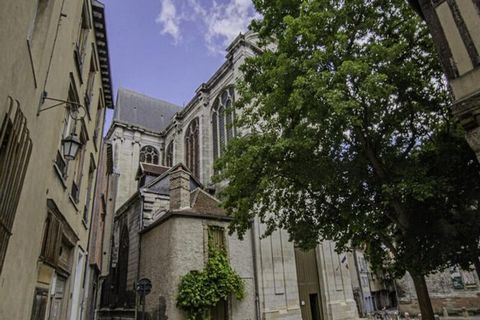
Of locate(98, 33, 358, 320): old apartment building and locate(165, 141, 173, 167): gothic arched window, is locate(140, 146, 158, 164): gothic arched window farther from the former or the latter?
locate(98, 33, 358, 320): old apartment building

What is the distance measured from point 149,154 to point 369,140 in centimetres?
3071

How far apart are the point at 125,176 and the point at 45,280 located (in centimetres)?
2836

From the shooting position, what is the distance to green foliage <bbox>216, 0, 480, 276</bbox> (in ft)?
25.4

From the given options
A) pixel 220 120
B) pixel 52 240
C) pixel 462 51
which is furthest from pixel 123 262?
pixel 462 51

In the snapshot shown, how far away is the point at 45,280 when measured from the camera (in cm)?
583

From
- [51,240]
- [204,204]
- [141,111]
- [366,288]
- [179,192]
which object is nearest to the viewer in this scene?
[51,240]

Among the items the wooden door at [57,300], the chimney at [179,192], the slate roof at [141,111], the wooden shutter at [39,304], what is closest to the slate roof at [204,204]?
the chimney at [179,192]

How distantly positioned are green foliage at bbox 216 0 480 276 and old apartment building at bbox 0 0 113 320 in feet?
14.8

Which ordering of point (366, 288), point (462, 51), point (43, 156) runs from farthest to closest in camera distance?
point (366, 288) < point (462, 51) < point (43, 156)

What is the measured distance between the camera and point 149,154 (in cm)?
3638

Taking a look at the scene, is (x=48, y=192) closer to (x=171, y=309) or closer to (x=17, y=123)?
(x=17, y=123)

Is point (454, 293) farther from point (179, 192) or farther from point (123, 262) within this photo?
point (123, 262)

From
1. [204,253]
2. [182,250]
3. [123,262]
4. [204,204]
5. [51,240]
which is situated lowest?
[51,240]

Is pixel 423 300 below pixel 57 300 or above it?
below
